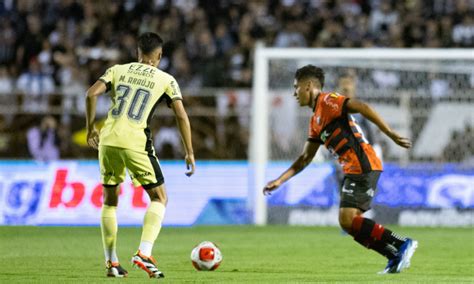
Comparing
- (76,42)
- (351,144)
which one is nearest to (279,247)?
(351,144)

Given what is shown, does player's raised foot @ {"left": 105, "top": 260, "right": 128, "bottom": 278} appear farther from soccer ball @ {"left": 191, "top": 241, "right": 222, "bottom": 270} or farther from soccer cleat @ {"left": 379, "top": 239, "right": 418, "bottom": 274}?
soccer cleat @ {"left": 379, "top": 239, "right": 418, "bottom": 274}

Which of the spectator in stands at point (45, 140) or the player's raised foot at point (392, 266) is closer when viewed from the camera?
the player's raised foot at point (392, 266)

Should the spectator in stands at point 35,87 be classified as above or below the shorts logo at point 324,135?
below

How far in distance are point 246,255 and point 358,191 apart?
2.60 metres

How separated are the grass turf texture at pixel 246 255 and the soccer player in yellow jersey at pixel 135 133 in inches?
19.6

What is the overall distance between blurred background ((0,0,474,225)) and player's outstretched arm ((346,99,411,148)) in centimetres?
436

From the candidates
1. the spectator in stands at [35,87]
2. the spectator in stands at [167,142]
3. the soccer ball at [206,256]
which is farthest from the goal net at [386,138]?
the soccer ball at [206,256]

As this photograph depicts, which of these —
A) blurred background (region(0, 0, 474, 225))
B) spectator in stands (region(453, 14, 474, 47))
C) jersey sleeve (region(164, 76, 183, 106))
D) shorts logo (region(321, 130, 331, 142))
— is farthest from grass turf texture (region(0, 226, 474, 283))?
spectator in stands (region(453, 14, 474, 47))

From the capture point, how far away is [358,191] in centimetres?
969

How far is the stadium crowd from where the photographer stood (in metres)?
20.8

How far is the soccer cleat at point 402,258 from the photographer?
31.2ft

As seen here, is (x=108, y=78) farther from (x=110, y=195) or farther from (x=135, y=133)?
(x=110, y=195)

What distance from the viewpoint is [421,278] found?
910 cm

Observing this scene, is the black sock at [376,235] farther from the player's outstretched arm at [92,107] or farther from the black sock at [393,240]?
the player's outstretched arm at [92,107]
